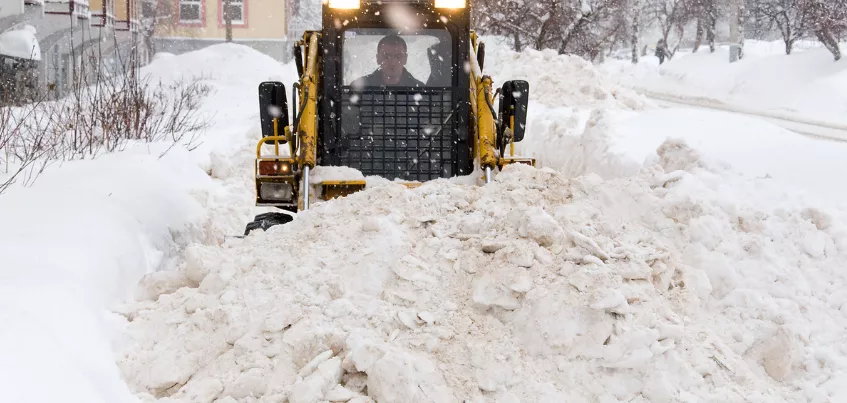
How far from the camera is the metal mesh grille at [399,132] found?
7.15 m

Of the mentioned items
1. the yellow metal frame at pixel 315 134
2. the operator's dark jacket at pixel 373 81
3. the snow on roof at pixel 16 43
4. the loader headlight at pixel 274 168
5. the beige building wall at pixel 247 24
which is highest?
the beige building wall at pixel 247 24

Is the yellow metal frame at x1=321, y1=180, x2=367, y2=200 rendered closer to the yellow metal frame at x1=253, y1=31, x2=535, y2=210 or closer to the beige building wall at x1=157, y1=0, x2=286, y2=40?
the yellow metal frame at x1=253, y1=31, x2=535, y2=210

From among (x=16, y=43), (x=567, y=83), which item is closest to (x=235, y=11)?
(x=16, y=43)

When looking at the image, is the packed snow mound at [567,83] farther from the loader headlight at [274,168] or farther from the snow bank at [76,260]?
the loader headlight at [274,168]

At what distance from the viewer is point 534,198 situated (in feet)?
18.3

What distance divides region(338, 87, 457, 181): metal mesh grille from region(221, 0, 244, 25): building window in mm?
32017

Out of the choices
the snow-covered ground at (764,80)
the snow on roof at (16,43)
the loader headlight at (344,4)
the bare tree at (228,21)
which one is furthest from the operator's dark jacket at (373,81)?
the bare tree at (228,21)

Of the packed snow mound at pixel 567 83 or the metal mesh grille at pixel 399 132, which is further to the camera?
the packed snow mound at pixel 567 83

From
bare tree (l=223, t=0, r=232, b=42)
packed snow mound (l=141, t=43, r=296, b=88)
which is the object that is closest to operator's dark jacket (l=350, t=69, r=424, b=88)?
packed snow mound (l=141, t=43, r=296, b=88)

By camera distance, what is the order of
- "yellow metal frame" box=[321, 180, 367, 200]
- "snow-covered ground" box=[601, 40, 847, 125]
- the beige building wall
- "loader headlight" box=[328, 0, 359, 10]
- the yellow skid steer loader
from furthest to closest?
the beige building wall, "snow-covered ground" box=[601, 40, 847, 125], the yellow skid steer loader, "loader headlight" box=[328, 0, 359, 10], "yellow metal frame" box=[321, 180, 367, 200]

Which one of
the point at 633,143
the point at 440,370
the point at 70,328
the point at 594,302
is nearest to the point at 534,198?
the point at 594,302

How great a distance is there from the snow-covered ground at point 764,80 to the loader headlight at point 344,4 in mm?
13933

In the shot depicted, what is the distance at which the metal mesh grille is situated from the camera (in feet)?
23.5

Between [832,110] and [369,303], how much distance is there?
767 inches
